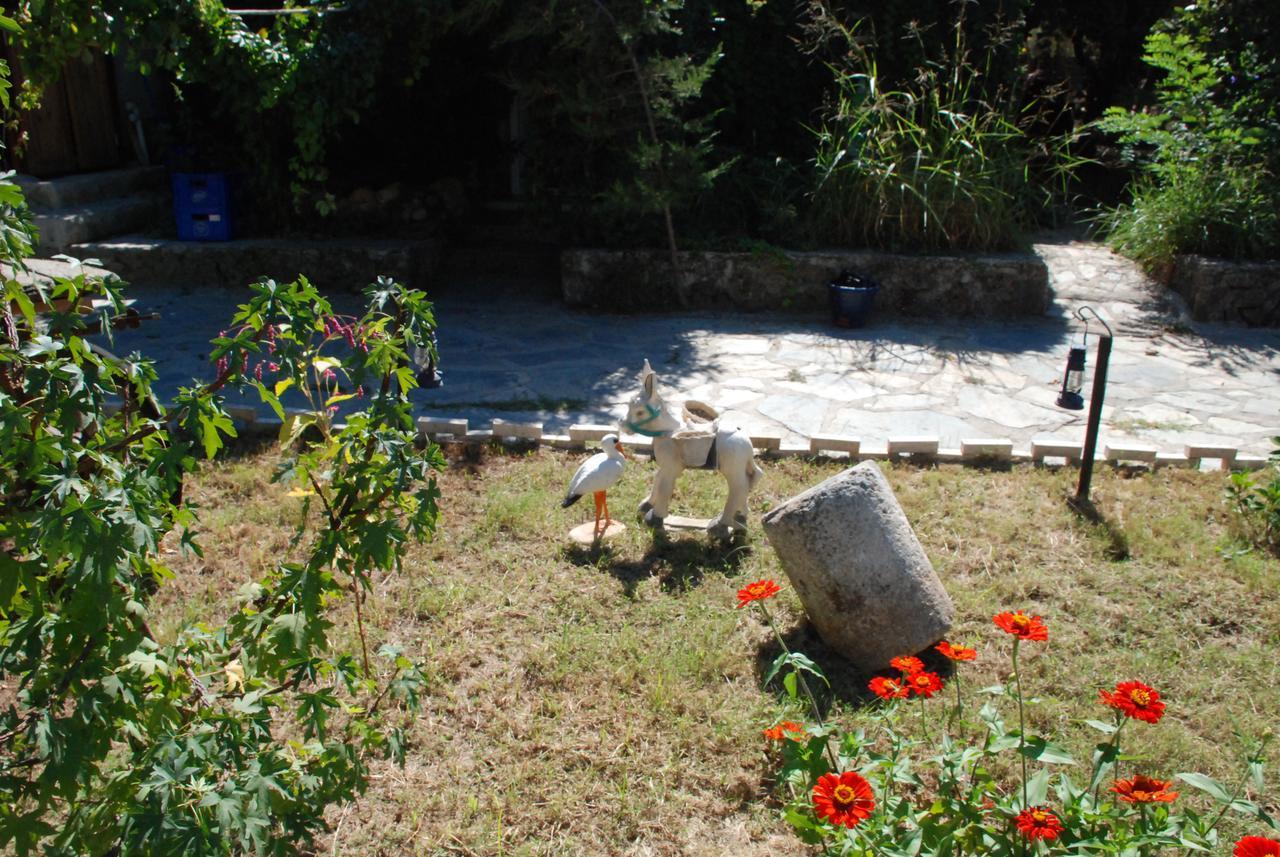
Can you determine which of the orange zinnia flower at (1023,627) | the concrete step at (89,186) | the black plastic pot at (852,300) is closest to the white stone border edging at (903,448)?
the black plastic pot at (852,300)

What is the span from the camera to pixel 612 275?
8438 mm

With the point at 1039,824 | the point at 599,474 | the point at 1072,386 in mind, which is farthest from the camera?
the point at 1072,386

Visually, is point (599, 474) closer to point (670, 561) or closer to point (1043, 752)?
point (670, 561)

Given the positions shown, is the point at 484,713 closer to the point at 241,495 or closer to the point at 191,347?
the point at 241,495

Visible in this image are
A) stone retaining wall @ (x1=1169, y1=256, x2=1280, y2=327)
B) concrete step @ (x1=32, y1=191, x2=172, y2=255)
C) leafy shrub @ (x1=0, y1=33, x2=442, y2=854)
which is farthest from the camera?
concrete step @ (x1=32, y1=191, x2=172, y2=255)

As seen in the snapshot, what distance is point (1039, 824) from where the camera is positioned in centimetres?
222

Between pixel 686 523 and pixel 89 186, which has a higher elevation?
pixel 89 186

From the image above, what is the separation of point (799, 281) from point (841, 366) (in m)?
1.46

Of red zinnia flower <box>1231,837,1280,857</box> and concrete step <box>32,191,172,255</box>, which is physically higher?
concrete step <box>32,191,172,255</box>

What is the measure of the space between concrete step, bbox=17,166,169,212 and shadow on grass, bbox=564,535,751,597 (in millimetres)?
6702

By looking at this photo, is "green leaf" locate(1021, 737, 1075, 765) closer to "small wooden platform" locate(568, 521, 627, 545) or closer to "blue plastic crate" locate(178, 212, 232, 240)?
"small wooden platform" locate(568, 521, 627, 545)

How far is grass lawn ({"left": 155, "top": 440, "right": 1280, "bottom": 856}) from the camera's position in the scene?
10.4 feet

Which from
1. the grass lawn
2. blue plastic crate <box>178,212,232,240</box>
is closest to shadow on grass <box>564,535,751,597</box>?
the grass lawn

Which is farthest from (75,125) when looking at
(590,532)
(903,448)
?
(903,448)
